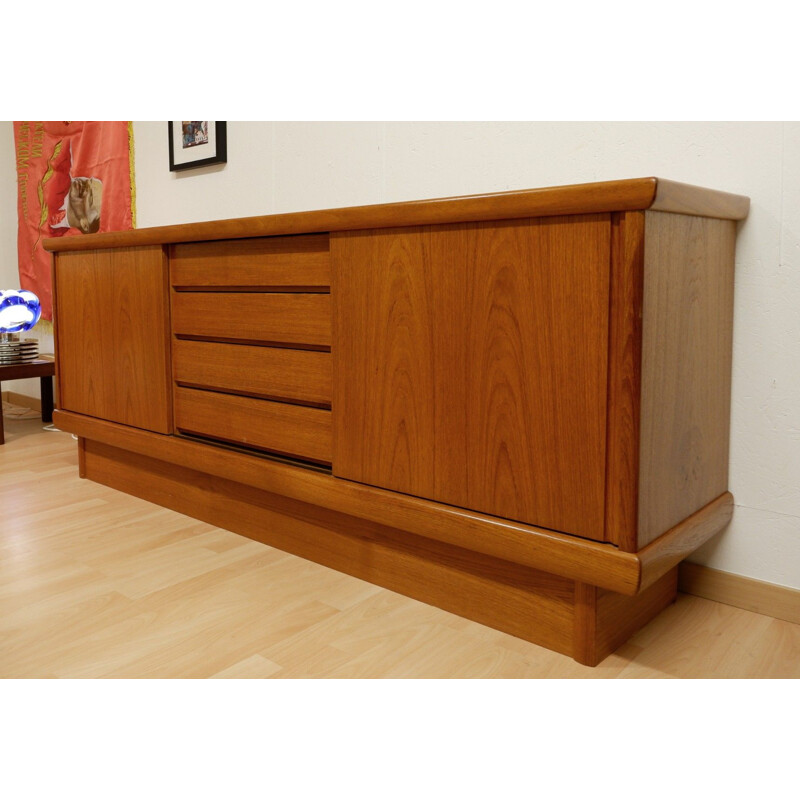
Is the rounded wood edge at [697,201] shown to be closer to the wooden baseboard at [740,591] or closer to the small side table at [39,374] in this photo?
the wooden baseboard at [740,591]

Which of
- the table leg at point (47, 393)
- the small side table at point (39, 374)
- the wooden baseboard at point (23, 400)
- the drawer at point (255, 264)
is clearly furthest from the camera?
the wooden baseboard at point (23, 400)

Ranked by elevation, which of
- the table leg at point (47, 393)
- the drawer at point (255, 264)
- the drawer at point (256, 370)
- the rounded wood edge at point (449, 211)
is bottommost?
the table leg at point (47, 393)

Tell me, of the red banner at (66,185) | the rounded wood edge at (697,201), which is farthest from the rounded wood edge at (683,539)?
the red banner at (66,185)

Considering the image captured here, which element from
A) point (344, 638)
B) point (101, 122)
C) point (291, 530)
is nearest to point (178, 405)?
point (291, 530)

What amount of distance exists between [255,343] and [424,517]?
0.59 metres

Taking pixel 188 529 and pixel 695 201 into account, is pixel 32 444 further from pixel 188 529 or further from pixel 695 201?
pixel 695 201

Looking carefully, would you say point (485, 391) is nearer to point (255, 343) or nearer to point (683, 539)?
point (683, 539)

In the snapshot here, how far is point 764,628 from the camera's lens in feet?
4.35

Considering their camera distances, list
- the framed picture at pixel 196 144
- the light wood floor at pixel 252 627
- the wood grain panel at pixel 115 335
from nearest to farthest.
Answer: the light wood floor at pixel 252 627, the wood grain panel at pixel 115 335, the framed picture at pixel 196 144

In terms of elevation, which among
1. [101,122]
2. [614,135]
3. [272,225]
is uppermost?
[101,122]

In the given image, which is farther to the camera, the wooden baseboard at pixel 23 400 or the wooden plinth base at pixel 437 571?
the wooden baseboard at pixel 23 400

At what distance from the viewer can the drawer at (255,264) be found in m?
1.52

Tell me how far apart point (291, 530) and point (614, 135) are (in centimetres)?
104

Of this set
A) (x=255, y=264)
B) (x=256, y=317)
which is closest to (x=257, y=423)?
(x=256, y=317)
